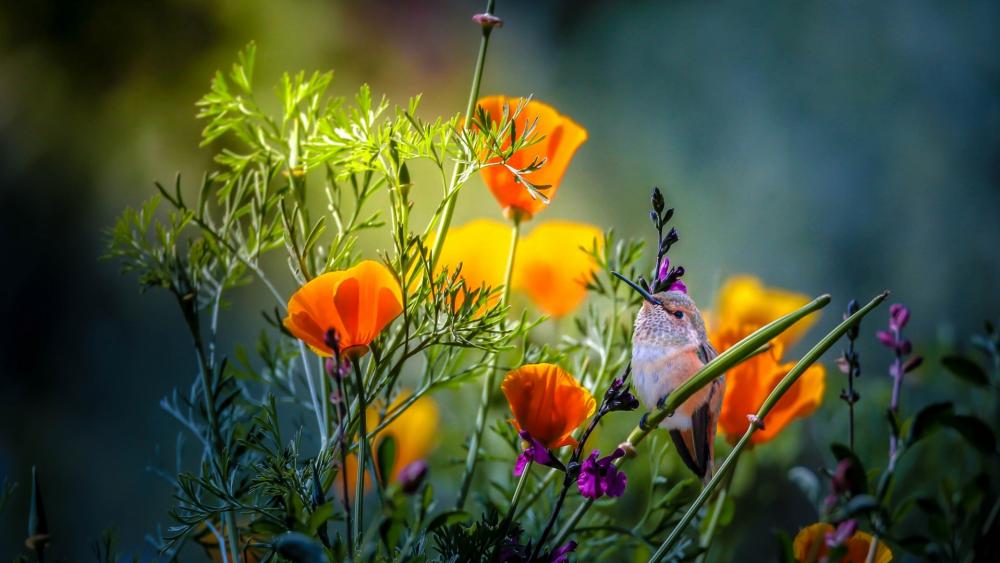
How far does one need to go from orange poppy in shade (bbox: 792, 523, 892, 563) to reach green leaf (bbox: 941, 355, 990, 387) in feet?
0.20

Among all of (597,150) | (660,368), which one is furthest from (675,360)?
(597,150)

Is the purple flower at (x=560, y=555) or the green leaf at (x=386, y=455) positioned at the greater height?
the green leaf at (x=386, y=455)

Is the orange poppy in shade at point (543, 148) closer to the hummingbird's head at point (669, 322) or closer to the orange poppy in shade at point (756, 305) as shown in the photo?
the hummingbird's head at point (669, 322)

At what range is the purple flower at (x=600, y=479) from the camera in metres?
0.25

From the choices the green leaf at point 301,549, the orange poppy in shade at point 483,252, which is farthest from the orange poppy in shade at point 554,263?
the green leaf at point 301,549

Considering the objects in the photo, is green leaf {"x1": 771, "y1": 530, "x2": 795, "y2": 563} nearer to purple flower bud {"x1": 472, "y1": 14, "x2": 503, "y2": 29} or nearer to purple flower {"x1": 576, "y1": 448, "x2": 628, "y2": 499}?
purple flower {"x1": 576, "y1": 448, "x2": 628, "y2": 499}

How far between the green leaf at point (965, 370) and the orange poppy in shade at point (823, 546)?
0.06 m

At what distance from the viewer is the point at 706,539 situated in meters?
0.33

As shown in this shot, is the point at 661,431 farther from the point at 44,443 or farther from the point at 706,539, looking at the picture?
the point at 44,443

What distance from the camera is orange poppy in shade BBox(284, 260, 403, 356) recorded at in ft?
0.80

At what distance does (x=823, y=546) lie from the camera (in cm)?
27

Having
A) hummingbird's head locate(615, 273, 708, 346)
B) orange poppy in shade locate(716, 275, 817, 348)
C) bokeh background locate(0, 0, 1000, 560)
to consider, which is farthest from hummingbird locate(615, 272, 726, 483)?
bokeh background locate(0, 0, 1000, 560)

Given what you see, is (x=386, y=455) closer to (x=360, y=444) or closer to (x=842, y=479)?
(x=360, y=444)

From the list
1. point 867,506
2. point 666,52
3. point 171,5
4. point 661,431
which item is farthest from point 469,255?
point 666,52
